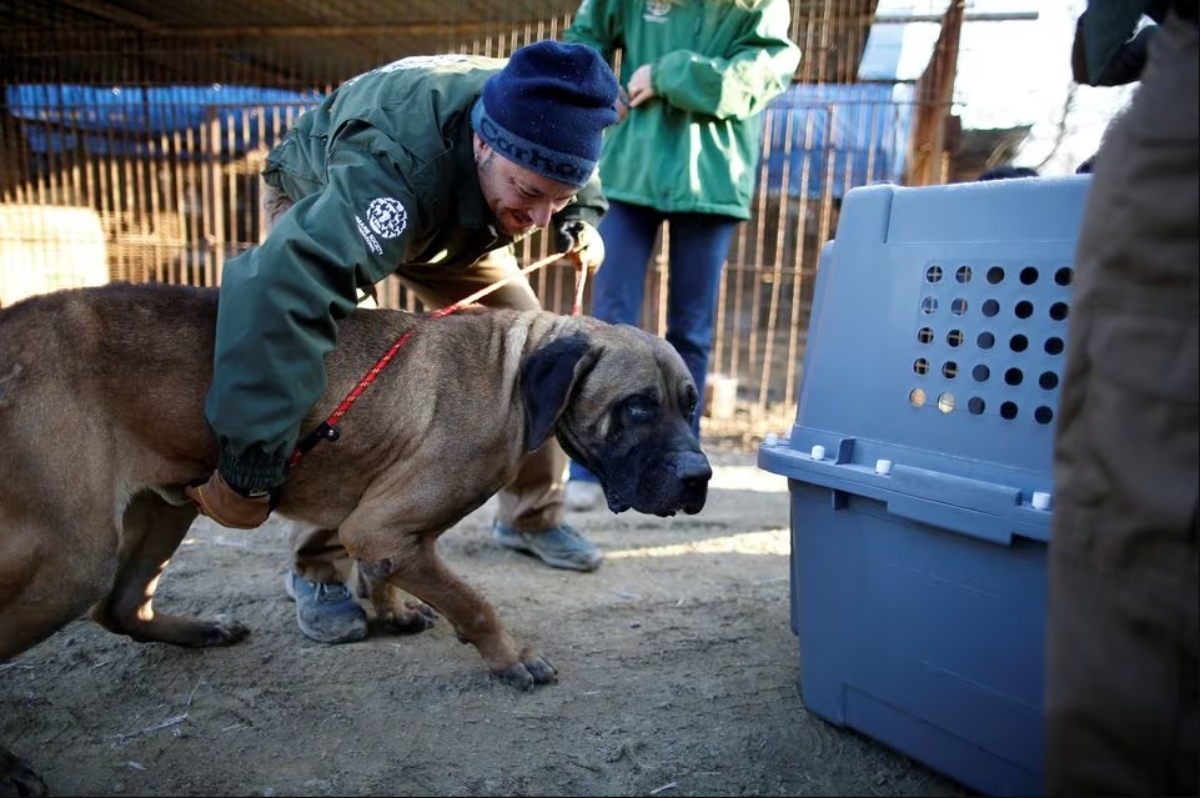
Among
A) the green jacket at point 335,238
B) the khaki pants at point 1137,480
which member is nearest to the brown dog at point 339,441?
the green jacket at point 335,238

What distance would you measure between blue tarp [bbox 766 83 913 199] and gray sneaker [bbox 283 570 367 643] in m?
6.40

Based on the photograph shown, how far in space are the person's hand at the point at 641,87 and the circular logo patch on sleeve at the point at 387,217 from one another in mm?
2330

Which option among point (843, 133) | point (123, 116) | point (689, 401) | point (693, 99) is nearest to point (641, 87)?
point (693, 99)

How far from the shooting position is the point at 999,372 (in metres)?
2.15

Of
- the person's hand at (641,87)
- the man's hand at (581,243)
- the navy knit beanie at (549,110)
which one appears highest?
the person's hand at (641,87)

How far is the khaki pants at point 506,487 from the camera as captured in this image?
11.2ft

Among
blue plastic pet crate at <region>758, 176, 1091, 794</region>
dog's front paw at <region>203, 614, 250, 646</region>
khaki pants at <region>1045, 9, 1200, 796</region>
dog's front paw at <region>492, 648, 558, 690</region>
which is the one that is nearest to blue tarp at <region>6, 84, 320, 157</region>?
dog's front paw at <region>203, 614, 250, 646</region>

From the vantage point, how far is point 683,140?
4.64m

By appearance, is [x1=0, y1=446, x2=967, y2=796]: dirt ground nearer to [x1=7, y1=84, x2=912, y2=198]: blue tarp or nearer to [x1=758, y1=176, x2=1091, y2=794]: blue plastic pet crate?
[x1=758, y1=176, x2=1091, y2=794]: blue plastic pet crate

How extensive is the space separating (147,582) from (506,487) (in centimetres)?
146

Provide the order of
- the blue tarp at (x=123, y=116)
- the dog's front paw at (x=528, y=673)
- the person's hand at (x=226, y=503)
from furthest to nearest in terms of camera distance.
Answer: the blue tarp at (x=123, y=116)
the dog's front paw at (x=528, y=673)
the person's hand at (x=226, y=503)

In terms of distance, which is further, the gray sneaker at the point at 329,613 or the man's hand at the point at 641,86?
the man's hand at the point at 641,86

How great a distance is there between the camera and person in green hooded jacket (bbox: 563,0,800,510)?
14.9 ft

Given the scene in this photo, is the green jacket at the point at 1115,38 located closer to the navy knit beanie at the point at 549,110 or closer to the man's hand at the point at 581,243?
the navy knit beanie at the point at 549,110
